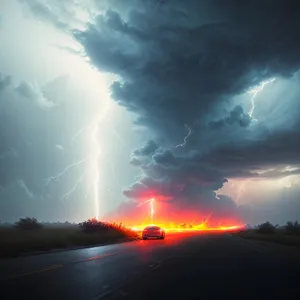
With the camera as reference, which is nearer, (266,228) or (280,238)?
(280,238)

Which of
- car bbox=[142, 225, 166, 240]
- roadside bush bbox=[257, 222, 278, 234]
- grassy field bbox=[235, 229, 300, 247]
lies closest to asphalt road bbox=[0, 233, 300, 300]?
grassy field bbox=[235, 229, 300, 247]

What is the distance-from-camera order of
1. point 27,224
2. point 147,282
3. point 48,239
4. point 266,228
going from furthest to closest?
point 266,228
point 27,224
point 48,239
point 147,282

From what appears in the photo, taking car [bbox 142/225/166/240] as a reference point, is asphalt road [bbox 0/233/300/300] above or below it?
below

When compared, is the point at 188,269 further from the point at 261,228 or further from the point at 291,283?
the point at 261,228

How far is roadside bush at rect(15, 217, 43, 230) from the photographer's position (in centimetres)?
5719

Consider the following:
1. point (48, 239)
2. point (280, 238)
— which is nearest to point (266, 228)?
point (280, 238)

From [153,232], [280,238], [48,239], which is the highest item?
[153,232]

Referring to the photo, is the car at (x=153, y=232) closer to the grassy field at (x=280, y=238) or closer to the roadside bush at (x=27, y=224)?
the grassy field at (x=280, y=238)

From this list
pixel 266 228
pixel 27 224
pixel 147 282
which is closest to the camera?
pixel 147 282

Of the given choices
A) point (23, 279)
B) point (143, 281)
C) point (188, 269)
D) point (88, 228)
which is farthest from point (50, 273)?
point (88, 228)

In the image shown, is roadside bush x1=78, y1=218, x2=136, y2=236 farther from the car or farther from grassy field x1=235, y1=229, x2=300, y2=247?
grassy field x1=235, y1=229, x2=300, y2=247

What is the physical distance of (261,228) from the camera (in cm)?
7800

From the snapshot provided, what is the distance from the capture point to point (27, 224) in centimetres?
5750

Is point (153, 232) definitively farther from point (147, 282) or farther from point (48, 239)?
point (147, 282)
